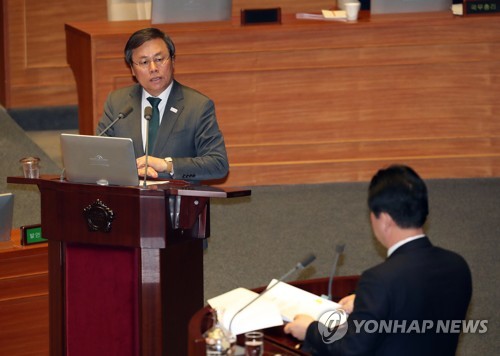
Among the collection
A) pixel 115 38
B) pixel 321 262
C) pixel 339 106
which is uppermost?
pixel 115 38

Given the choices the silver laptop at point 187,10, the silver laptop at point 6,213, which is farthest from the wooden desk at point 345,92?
the silver laptop at point 6,213

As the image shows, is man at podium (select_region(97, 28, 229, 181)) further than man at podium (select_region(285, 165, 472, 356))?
Yes

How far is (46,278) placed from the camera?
182 inches

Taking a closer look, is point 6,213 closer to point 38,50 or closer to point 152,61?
point 152,61

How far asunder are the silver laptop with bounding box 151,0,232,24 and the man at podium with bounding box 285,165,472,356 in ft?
15.7

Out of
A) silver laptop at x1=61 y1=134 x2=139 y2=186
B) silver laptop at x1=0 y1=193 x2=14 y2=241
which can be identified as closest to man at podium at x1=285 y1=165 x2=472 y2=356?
silver laptop at x1=61 y1=134 x2=139 y2=186

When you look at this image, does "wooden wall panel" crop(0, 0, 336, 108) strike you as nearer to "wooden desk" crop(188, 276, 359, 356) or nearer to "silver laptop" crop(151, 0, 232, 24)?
"silver laptop" crop(151, 0, 232, 24)

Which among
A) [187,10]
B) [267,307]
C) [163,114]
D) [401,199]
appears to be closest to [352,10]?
[187,10]

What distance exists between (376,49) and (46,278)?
3738 mm

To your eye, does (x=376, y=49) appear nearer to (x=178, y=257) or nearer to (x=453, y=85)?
(x=453, y=85)

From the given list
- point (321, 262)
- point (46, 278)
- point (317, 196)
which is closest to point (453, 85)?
point (317, 196)

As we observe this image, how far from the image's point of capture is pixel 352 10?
7551mm

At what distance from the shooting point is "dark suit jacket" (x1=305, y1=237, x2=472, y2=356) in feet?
9.30

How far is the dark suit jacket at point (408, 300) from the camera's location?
283cm
